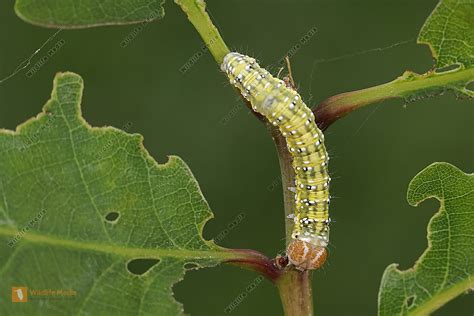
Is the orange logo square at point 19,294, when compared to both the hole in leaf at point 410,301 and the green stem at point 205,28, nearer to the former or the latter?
the green stem at point 205,28

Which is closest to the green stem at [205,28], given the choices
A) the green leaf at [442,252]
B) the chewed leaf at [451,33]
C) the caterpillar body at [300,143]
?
the caterpillar body at [300,143]

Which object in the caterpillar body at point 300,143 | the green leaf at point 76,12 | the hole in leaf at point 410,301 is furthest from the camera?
the caterpillar body at point 300,143

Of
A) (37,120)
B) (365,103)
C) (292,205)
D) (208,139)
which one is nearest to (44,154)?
(37,120)

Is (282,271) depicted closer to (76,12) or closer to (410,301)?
(410,301)

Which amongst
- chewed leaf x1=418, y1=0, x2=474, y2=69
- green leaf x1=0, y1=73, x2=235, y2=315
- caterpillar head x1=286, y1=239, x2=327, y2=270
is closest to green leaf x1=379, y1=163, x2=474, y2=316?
caterpillar head x1=286, y1=239, x2=327, y2=270

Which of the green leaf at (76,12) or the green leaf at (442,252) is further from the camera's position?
the green leaf at (442,252)
